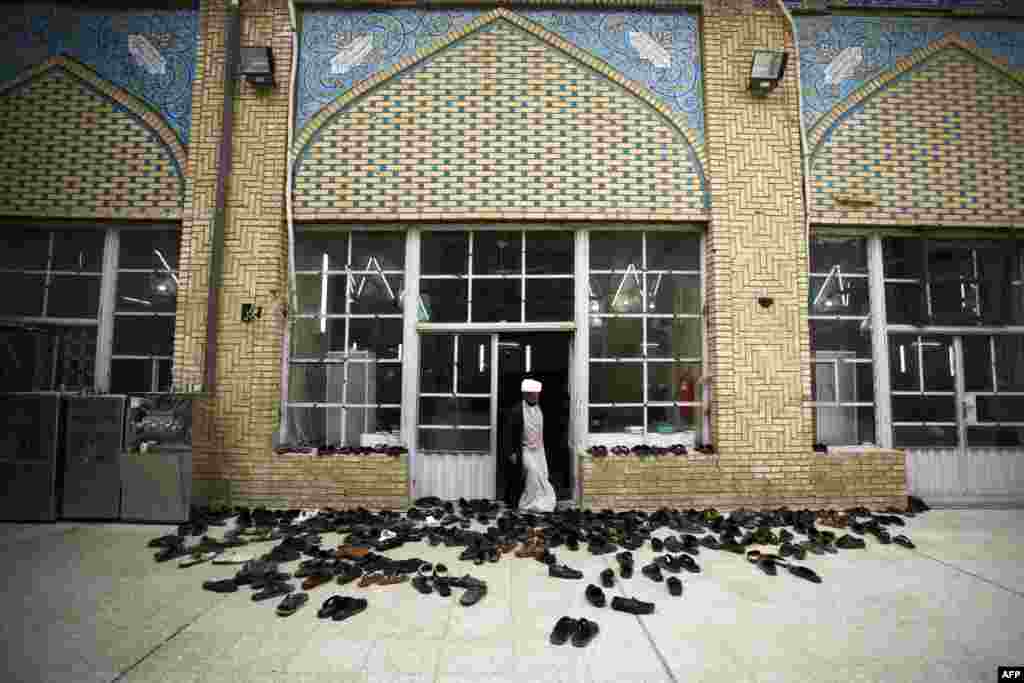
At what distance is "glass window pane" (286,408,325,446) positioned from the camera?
6.59 m

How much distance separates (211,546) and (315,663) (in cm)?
261

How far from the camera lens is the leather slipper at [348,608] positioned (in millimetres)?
3369

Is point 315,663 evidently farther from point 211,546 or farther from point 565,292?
point 565,292

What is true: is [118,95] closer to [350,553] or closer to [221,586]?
[221,586]

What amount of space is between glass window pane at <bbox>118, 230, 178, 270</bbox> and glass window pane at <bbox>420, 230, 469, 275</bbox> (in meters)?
3.31

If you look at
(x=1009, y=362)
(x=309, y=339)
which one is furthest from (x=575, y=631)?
(x=1009, y=362)

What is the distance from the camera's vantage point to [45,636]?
311cm

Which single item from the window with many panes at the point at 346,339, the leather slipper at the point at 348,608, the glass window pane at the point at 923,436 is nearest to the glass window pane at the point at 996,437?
the glass window pane at the point at 923,436

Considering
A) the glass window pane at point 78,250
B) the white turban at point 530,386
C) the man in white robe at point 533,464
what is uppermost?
the glass window pane at point 78,250

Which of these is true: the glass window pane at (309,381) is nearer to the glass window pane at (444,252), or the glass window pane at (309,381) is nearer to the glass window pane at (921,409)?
the glass window pane at (444,252)

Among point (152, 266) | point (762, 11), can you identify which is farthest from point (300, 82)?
point (762, 11)

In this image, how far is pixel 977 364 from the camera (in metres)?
6.86

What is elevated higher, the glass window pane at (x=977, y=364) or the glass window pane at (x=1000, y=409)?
the glass window pane at (x=977, y=364)

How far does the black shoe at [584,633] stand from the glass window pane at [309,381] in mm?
4567
